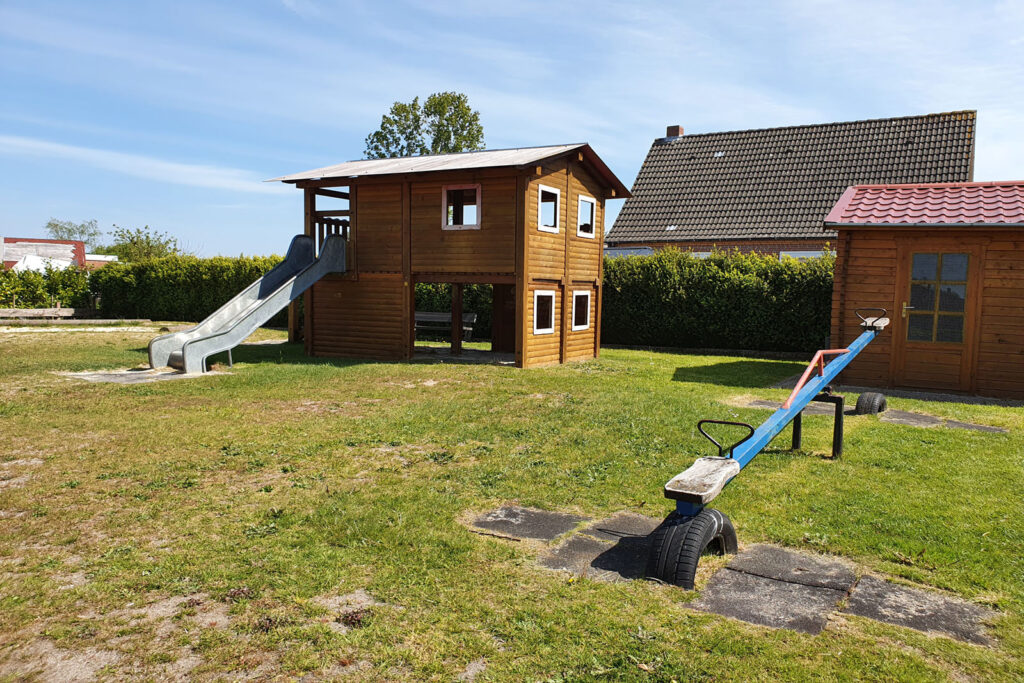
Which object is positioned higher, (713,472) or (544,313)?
(544,313)

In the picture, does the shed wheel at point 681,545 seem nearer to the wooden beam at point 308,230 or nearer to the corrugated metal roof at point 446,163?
the corrugated metal roof at point 446,163

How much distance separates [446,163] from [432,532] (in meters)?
13.8

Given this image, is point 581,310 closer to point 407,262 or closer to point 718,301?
point 718,301

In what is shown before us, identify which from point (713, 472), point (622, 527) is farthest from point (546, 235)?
point (713, 472)

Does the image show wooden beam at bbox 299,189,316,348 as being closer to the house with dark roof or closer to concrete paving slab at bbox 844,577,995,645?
the house with dark roof

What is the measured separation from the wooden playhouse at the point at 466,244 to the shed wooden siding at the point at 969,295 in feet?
21.0

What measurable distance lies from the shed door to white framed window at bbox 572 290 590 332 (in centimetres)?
787

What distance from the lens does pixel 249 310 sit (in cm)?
1634

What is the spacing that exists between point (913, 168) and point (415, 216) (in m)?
18.0

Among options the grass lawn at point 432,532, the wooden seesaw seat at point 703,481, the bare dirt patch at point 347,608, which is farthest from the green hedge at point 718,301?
the bare dirt patch at point 347,608

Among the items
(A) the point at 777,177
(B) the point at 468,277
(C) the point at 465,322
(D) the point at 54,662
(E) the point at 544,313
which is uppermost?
(A) the point at 777,177

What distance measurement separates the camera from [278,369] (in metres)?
15.4

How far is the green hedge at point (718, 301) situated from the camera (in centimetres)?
1908

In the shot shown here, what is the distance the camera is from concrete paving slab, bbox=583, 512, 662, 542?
5383 mm
